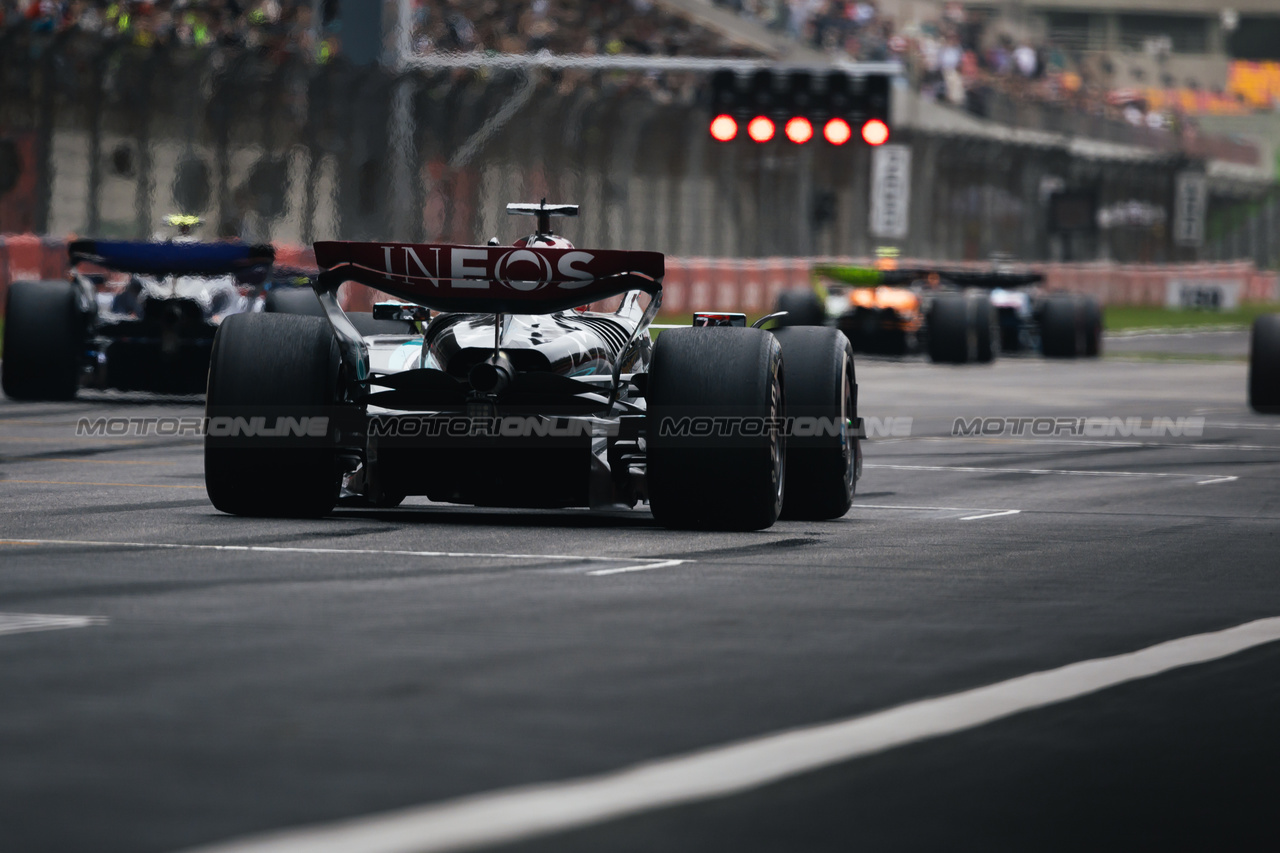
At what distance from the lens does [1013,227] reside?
4697 cm

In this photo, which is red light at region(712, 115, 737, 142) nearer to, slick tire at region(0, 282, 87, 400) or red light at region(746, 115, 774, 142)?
red light at region(746, 115, 774, 142)

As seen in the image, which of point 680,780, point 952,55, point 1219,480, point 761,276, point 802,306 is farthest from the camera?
A: point 952,55

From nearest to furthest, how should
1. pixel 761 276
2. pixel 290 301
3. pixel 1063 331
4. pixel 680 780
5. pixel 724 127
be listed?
pixel 680 780 < pixel 290 301 < pixel 724 127 < pixel 1063 331 < pixel 761 276

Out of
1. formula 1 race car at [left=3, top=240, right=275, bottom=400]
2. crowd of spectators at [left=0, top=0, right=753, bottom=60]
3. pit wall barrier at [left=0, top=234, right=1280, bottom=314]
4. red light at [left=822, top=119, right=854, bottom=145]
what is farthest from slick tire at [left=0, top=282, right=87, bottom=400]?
red light at [left=822, top=119, right=854, bottom=145]

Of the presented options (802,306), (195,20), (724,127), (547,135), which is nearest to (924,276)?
(802,306)

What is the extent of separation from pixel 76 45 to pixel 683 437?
18912 millimetres

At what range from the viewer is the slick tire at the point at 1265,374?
19.2 m

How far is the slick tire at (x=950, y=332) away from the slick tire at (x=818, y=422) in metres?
17.9

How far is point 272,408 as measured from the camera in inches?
372

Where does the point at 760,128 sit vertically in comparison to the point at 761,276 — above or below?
above

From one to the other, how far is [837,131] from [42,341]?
11889 mm

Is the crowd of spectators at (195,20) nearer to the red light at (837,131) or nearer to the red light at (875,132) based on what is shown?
the red light at (837,131)

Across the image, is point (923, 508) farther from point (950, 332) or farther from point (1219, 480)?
point (950, 332)

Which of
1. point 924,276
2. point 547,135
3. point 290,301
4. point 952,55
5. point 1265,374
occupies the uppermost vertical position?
point 952,55
